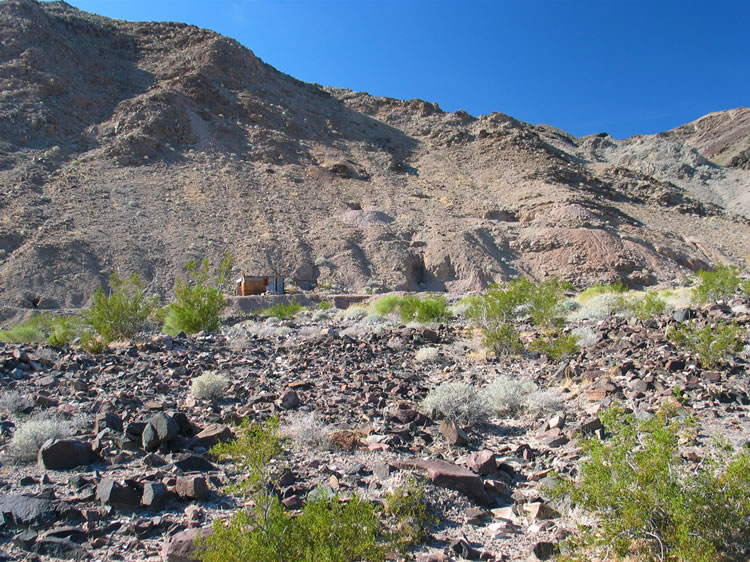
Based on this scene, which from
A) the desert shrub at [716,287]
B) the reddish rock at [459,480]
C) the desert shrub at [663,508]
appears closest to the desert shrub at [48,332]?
the reddish rock at [459,480]

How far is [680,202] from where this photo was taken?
156 ft

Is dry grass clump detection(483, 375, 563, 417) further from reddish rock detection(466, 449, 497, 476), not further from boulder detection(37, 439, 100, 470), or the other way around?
boulder detection(37, 439, 100, 470)

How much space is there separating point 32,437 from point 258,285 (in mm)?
20965

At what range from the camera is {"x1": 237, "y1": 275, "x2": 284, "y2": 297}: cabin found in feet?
81.1

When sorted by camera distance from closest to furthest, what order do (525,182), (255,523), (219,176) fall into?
1. (255,523)
2. (219,176)
3. (525,182)

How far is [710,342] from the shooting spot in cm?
641

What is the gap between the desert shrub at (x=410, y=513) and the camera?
3.26 m

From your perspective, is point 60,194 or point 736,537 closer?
point 736,537

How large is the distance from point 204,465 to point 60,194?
106ft

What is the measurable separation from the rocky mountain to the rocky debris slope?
19073mm

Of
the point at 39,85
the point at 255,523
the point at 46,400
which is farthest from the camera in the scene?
the point at 39,85

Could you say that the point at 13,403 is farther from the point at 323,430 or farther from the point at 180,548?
the point at 180,548

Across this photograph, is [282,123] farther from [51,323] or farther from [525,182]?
[51,323]

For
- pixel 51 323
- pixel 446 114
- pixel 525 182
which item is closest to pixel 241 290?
pixel 51 323
